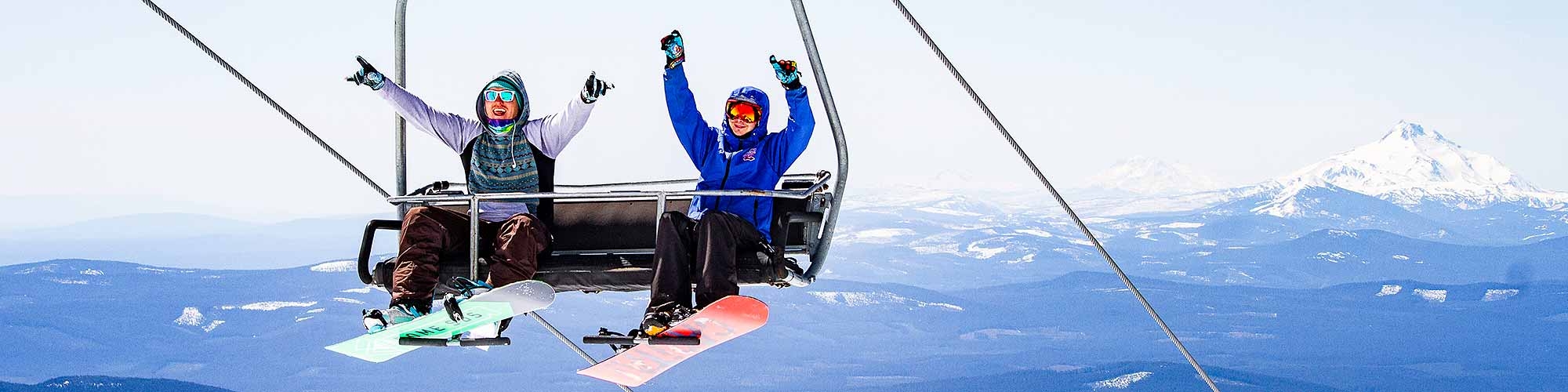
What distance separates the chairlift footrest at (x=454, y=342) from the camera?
584cm

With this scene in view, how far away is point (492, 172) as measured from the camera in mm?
6676

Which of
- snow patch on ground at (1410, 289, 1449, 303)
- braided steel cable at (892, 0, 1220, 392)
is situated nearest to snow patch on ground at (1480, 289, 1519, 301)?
snow patch on ground at (1410, 289, 1449, 303)

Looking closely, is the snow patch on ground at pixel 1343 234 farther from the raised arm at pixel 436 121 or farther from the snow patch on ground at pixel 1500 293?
the raised arm at pixel 436 121

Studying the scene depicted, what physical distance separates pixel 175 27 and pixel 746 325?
324 cm

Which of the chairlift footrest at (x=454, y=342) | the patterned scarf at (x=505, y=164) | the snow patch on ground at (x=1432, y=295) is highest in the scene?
the patterned scarf at (x=505, y=164)

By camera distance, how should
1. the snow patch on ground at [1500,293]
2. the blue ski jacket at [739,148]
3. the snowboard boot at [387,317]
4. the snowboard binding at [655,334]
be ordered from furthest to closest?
1. the snow patch on ground at [1500,293]
2. the blue ski jacket at [739,148]
3. the snowboard boot at [387,317]
4. the snowboard binding at [655,334]

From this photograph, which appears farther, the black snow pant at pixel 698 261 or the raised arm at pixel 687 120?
the raised arm at pixel 687 120

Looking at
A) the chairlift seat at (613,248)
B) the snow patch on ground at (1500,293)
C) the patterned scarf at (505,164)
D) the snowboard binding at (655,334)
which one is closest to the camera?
the snowboard binding at (655,334)

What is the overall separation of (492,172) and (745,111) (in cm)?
119

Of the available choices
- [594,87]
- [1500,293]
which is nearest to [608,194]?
[594,87]

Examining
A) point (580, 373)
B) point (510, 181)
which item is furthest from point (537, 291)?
point (510, 181)

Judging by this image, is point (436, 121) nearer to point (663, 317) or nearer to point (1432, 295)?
point (663, 317)

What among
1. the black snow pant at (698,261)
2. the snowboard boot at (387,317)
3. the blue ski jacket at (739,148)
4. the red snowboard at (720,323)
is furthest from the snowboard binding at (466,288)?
the blue ski jacket at (739,148)

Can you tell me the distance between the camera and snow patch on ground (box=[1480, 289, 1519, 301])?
9400 centimetres
